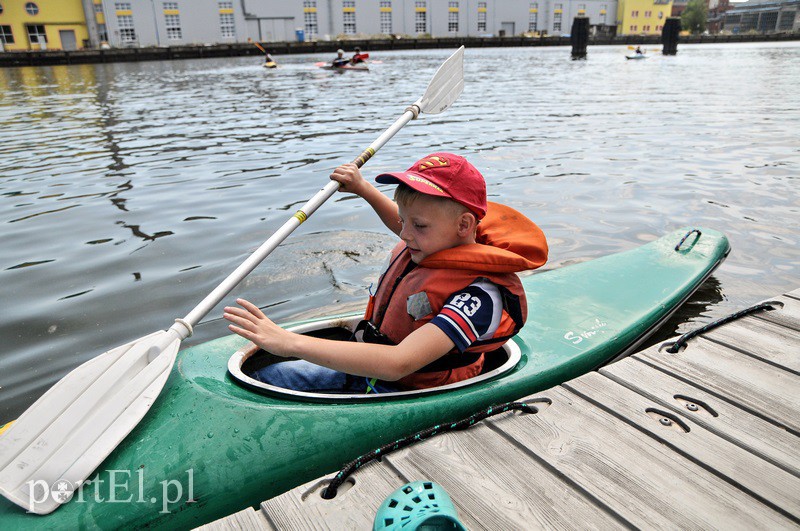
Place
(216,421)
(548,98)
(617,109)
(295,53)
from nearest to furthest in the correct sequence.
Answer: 1. (216,421)
2. (617,109)
3. (548,98)
4. (295,53)

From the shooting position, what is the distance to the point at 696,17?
233 ft

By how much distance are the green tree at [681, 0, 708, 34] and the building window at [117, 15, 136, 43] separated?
203 feet

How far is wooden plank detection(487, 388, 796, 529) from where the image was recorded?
1622 mm

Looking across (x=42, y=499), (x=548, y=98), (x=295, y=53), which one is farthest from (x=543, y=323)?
(x=295, y=53)

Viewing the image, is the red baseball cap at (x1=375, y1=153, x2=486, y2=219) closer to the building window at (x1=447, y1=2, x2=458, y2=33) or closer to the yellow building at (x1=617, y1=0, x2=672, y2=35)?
the building window at (x1=447, y1=2, x2=458, y2=33)

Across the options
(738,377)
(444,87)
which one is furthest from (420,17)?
(738,377)

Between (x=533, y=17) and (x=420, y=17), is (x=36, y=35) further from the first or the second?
(x=533, y=17)

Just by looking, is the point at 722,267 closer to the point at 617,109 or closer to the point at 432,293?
the point at 432,293

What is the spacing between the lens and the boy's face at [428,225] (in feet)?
6.56

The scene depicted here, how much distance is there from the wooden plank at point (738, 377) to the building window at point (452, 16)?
2295 inches

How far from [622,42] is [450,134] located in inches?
2192

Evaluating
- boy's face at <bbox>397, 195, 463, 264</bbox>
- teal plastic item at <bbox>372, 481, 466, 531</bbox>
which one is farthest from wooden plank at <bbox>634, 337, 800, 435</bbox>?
teal plastic item at <bbox>372, 481, 466, 531</bbox>

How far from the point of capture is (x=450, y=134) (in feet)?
31.8

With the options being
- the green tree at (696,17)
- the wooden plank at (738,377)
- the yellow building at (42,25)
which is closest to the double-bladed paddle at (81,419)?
the wooden plank at (738,377)
